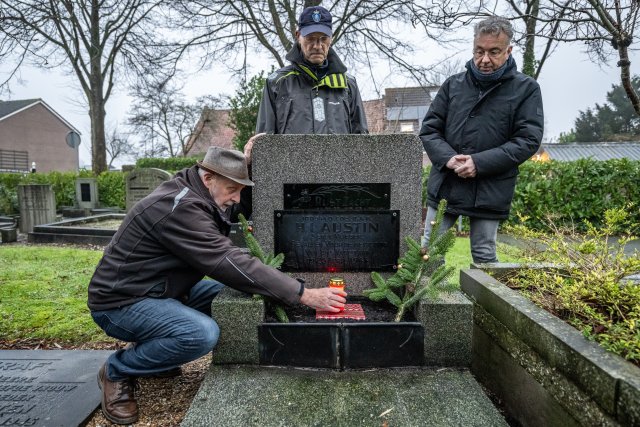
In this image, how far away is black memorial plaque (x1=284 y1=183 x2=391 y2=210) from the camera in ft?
10.1

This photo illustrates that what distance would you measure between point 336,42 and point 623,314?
12550 mm

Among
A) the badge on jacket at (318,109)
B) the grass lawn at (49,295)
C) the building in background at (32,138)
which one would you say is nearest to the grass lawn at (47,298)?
the grass lawn at (49,295)

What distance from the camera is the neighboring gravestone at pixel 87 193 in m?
14.9

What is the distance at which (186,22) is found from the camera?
12.4 metres

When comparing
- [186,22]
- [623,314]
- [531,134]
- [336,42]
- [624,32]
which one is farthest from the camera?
[336,42]

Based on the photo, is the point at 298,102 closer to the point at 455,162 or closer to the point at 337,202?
the point at 337,202

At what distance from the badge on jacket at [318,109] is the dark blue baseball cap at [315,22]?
19.0 inches

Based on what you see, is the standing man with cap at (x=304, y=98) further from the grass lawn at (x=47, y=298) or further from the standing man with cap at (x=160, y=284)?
the grass lawn at (x=47, y=298)

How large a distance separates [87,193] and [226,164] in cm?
1450

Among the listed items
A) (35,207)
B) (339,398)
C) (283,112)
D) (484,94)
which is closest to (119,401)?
(339,398)

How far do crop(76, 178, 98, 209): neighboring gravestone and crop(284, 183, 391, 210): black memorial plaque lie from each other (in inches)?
549

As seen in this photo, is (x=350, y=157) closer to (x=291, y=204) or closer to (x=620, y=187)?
(x=291, y=204)

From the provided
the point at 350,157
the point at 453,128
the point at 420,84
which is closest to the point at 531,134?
the point at 453,128

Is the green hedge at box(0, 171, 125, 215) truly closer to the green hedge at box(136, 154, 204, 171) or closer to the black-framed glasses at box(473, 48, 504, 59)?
the green hedge at box(136, 154, 204, 171)
